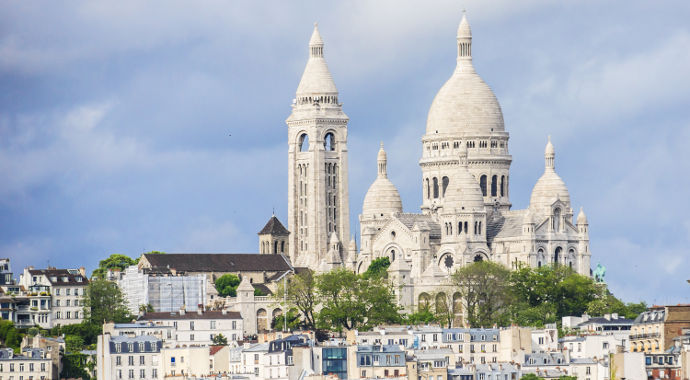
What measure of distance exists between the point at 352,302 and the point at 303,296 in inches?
381

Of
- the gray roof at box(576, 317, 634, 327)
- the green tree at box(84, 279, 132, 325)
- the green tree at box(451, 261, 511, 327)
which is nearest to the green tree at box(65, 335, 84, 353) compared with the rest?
the green tree at box(84, 279, 132, 325)

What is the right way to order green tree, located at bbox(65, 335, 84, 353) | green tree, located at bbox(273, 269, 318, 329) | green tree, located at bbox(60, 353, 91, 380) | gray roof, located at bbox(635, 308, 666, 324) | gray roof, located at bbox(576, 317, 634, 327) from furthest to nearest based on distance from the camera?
green tree, located at bbox(273, 269, 318, 329) < green tree, located at bbox(65, 335, 84, 353) < gray roof, located at bbox(576, 317, 634, 327) < green tree, located at bbox(60, 353, 91, 380) < gray roof, located at bbox(635, 308, 666, 324)

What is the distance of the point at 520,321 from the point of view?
174 meters

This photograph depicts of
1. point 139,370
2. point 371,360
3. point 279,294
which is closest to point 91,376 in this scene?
point 139,370

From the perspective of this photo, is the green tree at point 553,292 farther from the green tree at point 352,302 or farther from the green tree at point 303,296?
the green tree at point 303,296

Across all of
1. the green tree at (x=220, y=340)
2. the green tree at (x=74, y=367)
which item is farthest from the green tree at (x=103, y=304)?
the green tree at (x=74, y=367)

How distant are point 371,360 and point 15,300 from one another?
5126 cm

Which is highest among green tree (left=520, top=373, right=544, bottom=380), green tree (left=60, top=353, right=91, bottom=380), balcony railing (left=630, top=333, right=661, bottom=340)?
balcony railing (left=630, top=333, right=661, bottom=340)

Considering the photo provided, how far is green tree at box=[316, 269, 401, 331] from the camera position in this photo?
174m

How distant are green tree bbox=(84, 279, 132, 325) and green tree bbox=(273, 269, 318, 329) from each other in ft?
41.3

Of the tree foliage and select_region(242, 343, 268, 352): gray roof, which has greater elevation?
the tree foliage

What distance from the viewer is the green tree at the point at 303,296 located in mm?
182750

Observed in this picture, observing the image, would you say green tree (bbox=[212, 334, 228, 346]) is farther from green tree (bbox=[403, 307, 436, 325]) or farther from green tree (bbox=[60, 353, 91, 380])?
green tree (bbox=[403, 307, 436, 325])

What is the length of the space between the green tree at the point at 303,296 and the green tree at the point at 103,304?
41.3 ft
